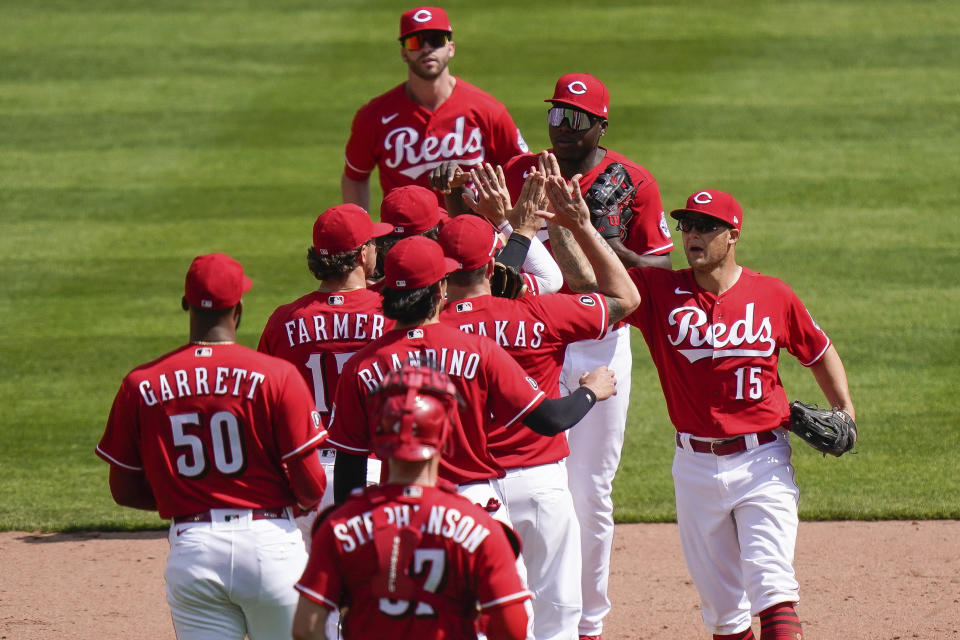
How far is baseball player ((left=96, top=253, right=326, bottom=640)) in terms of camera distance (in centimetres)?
420

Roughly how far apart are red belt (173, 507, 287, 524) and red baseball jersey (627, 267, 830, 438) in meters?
1.84

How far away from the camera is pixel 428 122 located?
701cm

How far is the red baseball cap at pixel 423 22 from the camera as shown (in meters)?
6.84

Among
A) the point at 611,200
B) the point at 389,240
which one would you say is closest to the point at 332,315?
the point at 389,240

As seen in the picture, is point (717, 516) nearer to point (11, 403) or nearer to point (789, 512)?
point (789, 512)

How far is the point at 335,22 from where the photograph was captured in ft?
55.0

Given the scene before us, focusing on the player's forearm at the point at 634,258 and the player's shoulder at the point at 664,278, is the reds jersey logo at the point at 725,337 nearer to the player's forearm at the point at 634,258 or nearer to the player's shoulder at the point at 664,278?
the player's shoulder at the point at 664,278

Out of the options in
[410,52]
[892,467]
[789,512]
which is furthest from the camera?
[892,467]

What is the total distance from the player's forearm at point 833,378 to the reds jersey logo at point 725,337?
10.7 inches

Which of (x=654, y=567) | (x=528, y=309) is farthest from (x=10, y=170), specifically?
(x=528, y=309)

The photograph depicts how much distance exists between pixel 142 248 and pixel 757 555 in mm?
8260

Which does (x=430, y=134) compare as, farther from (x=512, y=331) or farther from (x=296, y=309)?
(x=512, y=331)

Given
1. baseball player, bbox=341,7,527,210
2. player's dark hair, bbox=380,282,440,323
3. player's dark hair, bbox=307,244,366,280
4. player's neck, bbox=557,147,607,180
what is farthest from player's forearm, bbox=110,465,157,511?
baseball player, bbox=341,7,527,210

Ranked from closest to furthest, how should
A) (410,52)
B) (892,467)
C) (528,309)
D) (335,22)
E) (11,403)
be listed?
1. (528,309)
2. (410,52)
3. (892,467)
4. (11,403)
5. (335,22)
